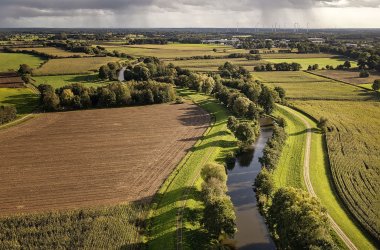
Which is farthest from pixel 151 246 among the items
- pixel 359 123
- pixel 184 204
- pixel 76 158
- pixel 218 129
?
pixel 359 123

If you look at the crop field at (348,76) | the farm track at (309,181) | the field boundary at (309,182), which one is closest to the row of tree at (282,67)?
the crop field at (348,76)

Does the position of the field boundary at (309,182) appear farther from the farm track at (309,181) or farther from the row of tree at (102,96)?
the row of tree at (102,96)

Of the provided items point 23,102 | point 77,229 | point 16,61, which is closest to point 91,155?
point 77,229

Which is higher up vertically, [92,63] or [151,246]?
[92,63]

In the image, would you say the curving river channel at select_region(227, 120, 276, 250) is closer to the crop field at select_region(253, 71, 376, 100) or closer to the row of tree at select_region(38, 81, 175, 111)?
the row of tree at select_region(38, 81, 175, 111)

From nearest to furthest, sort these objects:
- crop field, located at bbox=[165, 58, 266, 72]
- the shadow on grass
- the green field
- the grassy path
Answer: the green field, the grassy path, the shadow on grass, crop field, located at bbox=[165, 58, 266, 72]

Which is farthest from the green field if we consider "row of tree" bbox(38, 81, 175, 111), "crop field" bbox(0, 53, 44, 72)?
"crop field" bbox(0, 53, 44, 72)

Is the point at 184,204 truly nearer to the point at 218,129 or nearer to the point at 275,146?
the point at 275,146
